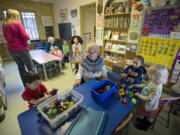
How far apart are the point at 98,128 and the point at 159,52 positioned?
91.7 inches

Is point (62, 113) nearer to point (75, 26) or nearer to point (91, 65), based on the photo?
point (91, 65)

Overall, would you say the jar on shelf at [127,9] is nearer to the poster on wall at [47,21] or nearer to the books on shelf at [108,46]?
the books on shelf at [108,46]

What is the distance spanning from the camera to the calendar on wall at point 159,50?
2068 millimetres

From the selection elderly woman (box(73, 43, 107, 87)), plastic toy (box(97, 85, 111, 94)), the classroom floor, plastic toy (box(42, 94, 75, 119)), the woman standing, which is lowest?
the classroom floor

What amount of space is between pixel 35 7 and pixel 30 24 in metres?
0.91

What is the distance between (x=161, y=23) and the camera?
6.91 ft

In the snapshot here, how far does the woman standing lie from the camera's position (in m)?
1.85

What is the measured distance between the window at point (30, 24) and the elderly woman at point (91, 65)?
520 cm

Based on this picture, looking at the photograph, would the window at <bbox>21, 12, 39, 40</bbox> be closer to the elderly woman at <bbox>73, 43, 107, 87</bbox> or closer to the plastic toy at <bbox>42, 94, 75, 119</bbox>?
the elderly woman at <bbox>73, 43, 107, 87</bbox>

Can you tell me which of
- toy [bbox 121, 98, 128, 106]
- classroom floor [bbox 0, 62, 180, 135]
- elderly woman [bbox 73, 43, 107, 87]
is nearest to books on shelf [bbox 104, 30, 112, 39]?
classroom floor [bbox 0, 62, 180, 135]

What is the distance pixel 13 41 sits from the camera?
1943mm

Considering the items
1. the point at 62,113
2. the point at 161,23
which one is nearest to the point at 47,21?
the point at 161,23

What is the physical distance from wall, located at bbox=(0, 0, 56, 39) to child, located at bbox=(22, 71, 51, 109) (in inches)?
209

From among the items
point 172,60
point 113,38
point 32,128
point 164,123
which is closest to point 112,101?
point 32,128
